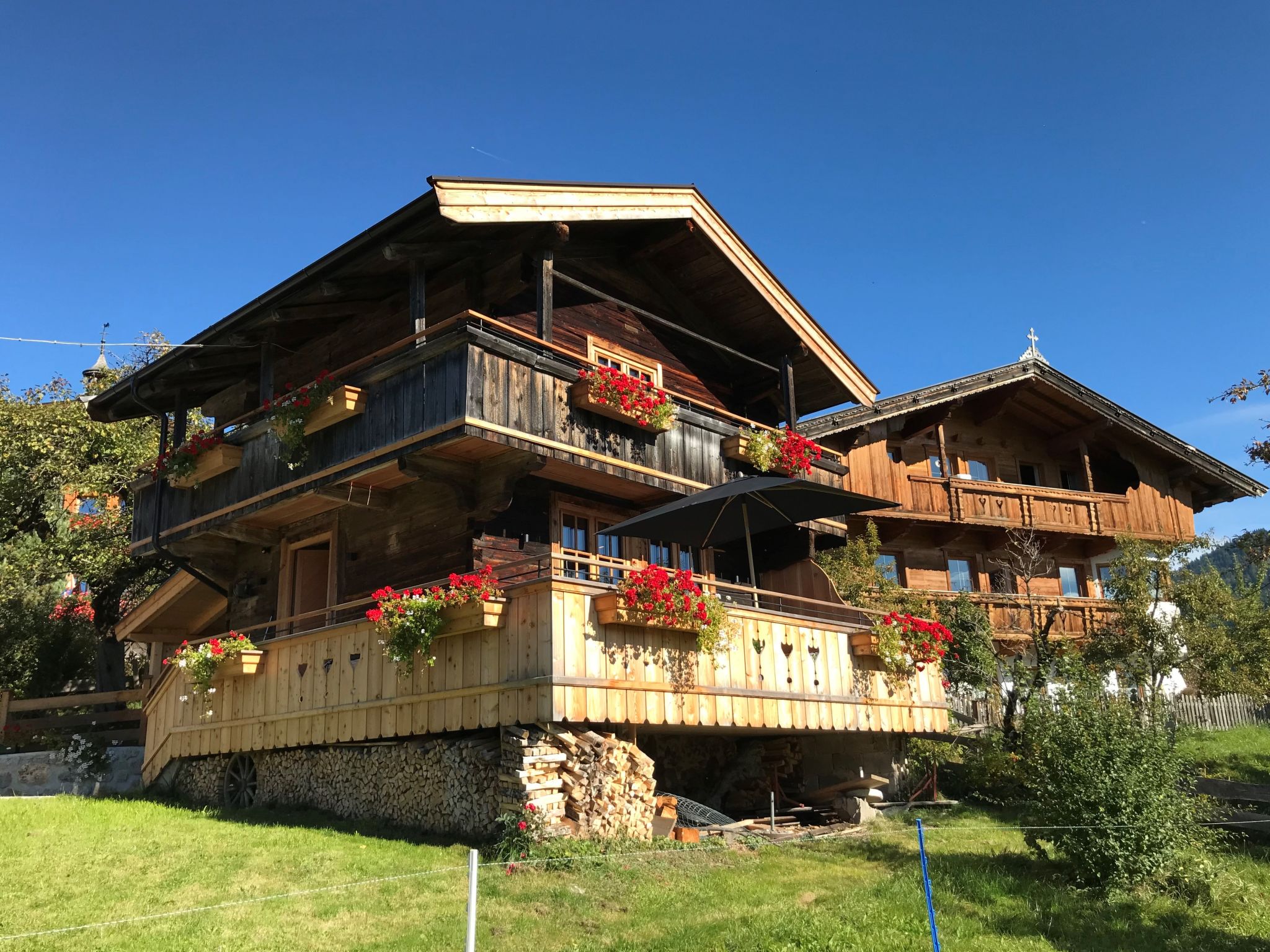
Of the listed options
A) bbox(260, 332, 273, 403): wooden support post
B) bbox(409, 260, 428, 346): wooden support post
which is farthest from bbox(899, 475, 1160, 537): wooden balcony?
bbox(260, 332, 273, 403): wooden support post

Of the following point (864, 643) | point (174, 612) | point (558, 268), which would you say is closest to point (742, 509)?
point (864, 643)

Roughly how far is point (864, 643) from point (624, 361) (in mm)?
6034

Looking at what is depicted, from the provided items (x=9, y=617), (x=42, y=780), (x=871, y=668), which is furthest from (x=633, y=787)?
(x=9, y=617)

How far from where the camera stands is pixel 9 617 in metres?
24.7

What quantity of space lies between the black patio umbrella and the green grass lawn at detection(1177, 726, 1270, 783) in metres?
7.26

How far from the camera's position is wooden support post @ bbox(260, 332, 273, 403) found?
17.2 meters

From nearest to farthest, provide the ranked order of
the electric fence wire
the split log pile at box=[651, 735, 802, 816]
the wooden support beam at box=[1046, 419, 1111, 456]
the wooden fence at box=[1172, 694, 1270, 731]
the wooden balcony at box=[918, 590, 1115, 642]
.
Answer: the electric fence wire, the split log pile at box=[651, 735, 802, 816], the wooden fence at box=[1172, 694, 1270, 731], the wooden balcony at box=[918, 590, 1115, 642], the wooden support beam at box=[1046, 419, 1111, 456]

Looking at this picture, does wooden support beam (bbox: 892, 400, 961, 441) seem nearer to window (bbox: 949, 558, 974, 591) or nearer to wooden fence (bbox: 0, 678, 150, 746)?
window (bbox: 949, 558, 974, 591)

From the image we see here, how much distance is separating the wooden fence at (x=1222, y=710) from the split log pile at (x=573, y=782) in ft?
53.6

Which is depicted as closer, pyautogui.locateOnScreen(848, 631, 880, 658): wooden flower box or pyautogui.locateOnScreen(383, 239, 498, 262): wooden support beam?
pyautogui.locateOnScreen(383, 239, 498, 262): wooden support beam

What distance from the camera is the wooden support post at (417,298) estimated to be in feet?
47.0

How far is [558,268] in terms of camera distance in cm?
1717

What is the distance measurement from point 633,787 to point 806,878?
229 cm

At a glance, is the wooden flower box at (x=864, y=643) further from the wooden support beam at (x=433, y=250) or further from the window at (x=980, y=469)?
the window at (x=980, y=469)
